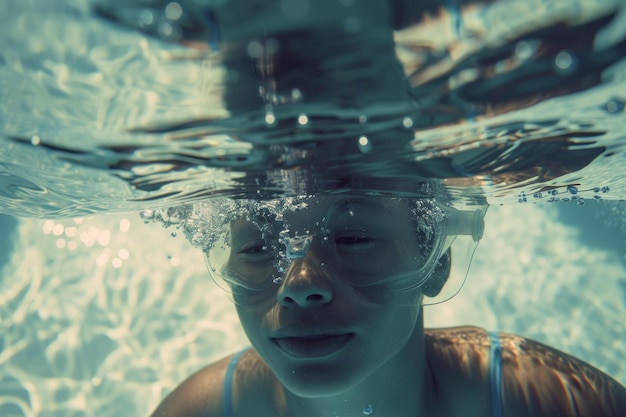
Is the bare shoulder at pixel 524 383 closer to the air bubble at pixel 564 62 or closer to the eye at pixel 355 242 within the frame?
the eye at pixel 355 242

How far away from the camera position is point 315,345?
3.47 m

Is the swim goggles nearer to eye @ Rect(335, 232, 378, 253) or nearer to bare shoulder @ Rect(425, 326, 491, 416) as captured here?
eye @ Rect(335, 232, 378, 253)

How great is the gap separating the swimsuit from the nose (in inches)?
76.2

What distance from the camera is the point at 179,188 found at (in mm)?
5172

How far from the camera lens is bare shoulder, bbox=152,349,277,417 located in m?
4.79

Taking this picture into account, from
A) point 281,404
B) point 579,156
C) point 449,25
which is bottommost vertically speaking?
point 281,404

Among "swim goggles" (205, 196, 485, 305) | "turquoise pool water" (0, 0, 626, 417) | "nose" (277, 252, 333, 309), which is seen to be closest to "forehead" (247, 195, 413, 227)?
"swim goggles" (205, 196, 485, 305)

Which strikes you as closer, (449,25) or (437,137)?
(449,25)

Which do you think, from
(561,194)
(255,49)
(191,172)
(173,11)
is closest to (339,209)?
(191,172)

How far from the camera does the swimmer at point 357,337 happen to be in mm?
3506

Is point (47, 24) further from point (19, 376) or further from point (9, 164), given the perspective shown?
point (19, 376)

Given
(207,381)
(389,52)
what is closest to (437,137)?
(389,52)

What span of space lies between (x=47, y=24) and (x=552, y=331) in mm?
11149

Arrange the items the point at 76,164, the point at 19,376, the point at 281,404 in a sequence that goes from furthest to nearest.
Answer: the point at 19,376 < the point at 281,404 < the point at 76,164
